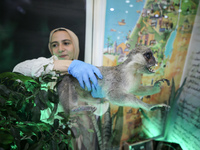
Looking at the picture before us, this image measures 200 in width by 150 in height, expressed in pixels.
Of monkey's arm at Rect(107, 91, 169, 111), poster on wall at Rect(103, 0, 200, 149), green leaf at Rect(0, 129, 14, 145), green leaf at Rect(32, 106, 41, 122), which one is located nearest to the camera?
green leaf at Rect(0, 129, 14, 145)

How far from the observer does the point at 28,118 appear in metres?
0.75

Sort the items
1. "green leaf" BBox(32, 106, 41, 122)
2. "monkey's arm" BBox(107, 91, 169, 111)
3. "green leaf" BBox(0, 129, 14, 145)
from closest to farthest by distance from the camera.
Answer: "green leaf" BBox(0, 129, 14, 145) → "green leaf" BBox(32, 106, 41, 122) → "monkey's arm" BBox(107, 91, 169, 111)

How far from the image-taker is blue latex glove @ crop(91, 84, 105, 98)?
34.6 inches

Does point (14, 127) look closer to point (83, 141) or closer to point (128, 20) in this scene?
point (83, 141)

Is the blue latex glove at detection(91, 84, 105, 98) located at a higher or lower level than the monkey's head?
lower

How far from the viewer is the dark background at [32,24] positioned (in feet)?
3.43

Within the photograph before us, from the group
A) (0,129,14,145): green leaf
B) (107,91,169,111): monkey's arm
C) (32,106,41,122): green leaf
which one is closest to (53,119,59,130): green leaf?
(32,106,41,122): green leaf

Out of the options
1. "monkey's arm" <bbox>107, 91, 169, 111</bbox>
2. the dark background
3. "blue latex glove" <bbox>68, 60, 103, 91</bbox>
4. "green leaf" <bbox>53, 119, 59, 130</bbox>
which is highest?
the dark background

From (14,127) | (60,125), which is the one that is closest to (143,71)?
(60,125)

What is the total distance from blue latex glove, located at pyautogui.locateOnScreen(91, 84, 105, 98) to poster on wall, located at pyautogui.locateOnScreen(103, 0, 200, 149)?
5.7 inches

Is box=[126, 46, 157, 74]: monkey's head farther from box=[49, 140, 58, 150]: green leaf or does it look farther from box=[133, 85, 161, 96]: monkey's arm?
box=[49, 140, 58, 150]: green leaf

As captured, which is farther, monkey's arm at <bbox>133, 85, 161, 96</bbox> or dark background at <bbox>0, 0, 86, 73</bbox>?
dark background at <bbox>0, 0, 86, 73</bbox>

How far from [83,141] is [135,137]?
0.54m

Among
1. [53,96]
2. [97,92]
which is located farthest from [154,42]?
[53,96]
